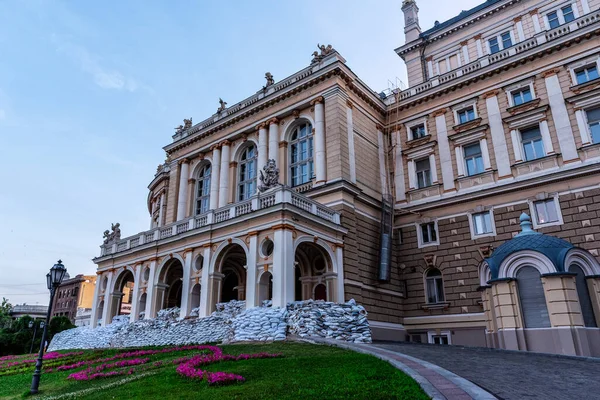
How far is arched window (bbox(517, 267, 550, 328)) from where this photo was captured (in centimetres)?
1907

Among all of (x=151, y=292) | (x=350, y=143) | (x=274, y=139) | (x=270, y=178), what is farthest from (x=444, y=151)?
(x=151, y=292)

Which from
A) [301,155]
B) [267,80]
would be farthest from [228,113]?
[301,155]

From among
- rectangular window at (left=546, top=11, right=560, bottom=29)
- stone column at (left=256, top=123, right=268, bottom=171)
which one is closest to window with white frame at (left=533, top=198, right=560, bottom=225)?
rectangular window at (left=546, top=11, right=560, bottom=29)

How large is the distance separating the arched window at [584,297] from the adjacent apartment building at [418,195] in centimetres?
6

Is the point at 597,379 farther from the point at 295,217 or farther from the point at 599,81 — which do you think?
the point at 599,81

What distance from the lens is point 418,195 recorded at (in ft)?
109

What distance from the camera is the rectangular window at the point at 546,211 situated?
89.7ft

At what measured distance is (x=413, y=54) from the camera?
41.5 meters

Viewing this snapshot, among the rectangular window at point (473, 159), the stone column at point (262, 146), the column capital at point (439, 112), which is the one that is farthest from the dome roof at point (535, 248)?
the stone column at point (262, 146)

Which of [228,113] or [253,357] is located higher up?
[228,113]

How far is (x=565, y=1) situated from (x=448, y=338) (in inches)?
1088

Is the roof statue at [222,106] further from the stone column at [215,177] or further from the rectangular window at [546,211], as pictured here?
the rectangular window at [546,211]

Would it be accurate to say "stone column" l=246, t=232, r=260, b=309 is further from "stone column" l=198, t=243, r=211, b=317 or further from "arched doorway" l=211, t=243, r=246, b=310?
"stone column" l=198, t=243, r=211, b=317

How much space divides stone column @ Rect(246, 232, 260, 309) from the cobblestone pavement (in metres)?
10.8
